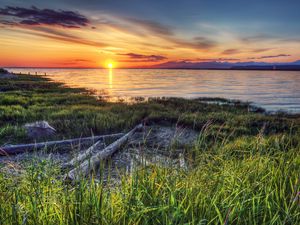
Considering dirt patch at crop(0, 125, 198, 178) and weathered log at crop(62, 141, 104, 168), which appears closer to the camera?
weathered log at crop(62, 141, 104, 168)

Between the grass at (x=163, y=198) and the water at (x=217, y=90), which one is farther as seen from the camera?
the water at (x=217, y=90)

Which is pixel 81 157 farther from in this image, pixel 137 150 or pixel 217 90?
pixel 217 90

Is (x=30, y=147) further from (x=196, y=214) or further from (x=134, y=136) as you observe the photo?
(x=196, y=214)

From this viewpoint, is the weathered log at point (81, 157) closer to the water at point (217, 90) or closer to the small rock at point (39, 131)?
the small rock at point (39, 131)

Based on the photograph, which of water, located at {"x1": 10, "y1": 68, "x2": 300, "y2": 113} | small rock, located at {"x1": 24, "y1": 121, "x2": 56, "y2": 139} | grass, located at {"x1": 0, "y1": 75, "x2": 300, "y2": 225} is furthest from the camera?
water, located at {"x1": 10, "y1": 68, "x2": 300, "y2": 113}

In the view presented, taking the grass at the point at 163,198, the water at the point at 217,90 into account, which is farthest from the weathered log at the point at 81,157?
the water at the point at 217,90

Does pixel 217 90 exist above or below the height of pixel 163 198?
above

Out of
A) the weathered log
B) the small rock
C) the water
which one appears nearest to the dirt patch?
the weathered log

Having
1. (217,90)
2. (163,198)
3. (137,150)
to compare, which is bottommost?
(137,150)

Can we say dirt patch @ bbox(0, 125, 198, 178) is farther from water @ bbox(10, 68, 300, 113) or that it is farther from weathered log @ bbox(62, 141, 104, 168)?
water @ bbox(10, 68, 300, 113)

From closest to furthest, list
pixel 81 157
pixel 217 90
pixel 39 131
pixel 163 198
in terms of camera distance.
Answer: pixel 163 198 → pixel 81 157 → pixel 39 131 → pixel 217 90

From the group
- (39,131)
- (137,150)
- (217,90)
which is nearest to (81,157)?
(137,150)

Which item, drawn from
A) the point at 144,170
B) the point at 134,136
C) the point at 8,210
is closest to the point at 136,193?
the point at 144,170

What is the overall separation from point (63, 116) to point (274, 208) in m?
14.7
